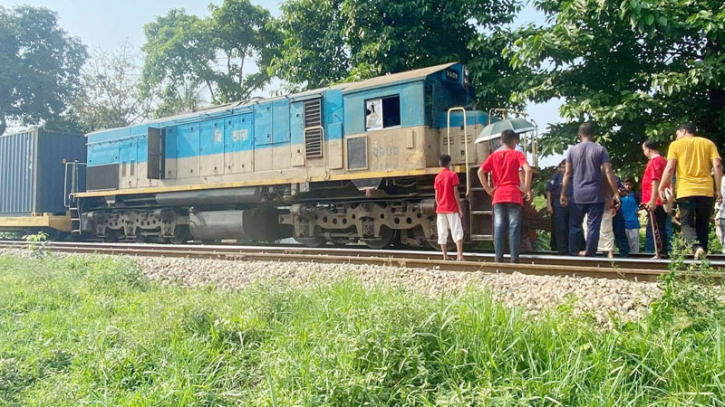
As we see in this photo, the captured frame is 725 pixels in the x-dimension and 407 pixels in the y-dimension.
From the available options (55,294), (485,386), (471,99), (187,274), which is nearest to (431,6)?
(471,99)

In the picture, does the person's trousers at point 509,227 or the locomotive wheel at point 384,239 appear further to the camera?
the locomotive wheel at point 384,239

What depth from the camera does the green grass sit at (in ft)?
7.64

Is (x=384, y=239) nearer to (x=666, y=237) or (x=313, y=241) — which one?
(x=313, y=241)

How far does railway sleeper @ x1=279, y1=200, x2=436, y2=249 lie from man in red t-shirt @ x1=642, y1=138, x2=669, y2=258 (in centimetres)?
297

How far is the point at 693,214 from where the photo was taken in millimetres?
5387

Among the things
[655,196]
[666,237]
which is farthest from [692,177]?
[666,237]

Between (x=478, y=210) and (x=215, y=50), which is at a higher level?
(x=215, y=50)

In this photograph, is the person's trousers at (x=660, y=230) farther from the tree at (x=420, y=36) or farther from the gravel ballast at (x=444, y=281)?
the tree at (x=420, y=36)

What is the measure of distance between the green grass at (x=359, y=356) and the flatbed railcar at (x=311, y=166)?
13.0 ft

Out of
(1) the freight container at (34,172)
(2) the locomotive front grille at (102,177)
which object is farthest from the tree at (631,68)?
(1) the freight container at (34,172)

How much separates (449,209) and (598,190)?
1852 millimetres

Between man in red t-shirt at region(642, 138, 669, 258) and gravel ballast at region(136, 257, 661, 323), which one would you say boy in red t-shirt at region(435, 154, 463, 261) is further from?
man in red t-shirt at region(642, 138, 669, 258)

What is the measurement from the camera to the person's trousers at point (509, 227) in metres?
5.84

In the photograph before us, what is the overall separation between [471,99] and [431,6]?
4996 mm
